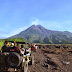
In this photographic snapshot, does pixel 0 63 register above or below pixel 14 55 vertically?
below

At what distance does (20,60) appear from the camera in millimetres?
5434

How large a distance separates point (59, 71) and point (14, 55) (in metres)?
3.57

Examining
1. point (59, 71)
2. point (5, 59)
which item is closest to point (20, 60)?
point (5, 59)

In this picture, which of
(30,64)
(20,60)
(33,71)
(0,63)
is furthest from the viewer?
(30,64)

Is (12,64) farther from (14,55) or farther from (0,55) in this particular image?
(0,55)

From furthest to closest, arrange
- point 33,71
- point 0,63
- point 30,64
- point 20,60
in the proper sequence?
point 30,64 < point 33,71 < point 0,63 < point 20,60

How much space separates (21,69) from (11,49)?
138cm

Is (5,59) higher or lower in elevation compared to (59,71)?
higher

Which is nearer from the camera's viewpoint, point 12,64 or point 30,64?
point 12,64

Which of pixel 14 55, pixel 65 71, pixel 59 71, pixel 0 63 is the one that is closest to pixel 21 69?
pixel 14 55

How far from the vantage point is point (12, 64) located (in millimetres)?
5520

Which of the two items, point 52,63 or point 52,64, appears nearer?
point 52,64

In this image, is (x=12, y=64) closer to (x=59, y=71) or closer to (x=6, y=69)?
(x=6, y=69)

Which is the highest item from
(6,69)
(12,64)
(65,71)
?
(12,64)
